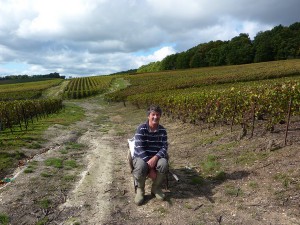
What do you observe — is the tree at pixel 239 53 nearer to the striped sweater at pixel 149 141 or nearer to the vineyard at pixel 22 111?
the vineyard at pixel 22 111

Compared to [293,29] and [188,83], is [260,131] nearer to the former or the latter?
[188,83]

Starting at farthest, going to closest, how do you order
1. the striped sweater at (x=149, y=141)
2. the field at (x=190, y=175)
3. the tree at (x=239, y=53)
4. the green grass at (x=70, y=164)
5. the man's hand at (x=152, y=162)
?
the tree at (x=239, y=53) < the green grass at (x=70, y=164) < the striped sweater at (x=149, y=141) < the man's hand at (x=152, y=162) < the field at (x=190, y=175)

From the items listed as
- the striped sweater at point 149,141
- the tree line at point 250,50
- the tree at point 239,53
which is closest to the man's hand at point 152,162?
the striped sweater at point 149,141

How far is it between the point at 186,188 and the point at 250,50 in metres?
96.9

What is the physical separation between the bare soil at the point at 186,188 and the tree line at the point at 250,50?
85.2 meters

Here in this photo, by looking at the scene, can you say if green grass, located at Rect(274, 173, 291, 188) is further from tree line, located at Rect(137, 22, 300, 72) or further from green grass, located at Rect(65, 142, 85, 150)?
tree line, located at Rect(137, 22, 300, 72)

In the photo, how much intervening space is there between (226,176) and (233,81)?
41.0 m

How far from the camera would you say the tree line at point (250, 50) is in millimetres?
87688

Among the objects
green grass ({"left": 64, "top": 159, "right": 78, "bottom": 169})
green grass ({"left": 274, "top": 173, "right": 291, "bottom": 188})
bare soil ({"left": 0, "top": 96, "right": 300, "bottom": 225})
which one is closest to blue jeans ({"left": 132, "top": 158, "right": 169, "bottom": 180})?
bare soil ({"left": 0, "top": 96, "right": 300, "bottom": 225})

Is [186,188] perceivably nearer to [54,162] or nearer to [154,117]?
[154,117]

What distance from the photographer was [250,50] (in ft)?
317

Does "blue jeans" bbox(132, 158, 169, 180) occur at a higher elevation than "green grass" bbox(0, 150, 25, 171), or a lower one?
higher

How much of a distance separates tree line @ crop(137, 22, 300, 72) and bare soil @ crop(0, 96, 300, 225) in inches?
3356

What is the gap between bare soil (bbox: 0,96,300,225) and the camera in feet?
19.5
